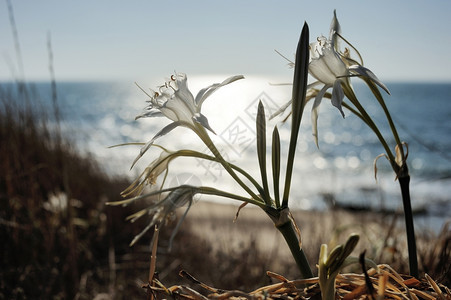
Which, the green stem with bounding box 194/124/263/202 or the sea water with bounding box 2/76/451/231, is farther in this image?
the sea water with bounding box 2/76/451/231

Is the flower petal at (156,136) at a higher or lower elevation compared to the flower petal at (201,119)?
lower

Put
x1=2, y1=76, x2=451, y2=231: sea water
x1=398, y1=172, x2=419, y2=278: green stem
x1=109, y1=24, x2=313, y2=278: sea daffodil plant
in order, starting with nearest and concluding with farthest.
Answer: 1. x1=109, y1=24, x2=313, y2=278: sea daffodil plant
2. x1=398, y1=172, x2=419, y2=278: green stem
3. x1=2, y1=76, x2=451, y2=231: sea water

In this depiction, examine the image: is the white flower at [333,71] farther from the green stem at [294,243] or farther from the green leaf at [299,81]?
the green stem at [294,243]

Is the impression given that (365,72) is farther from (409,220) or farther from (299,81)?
(409,220)

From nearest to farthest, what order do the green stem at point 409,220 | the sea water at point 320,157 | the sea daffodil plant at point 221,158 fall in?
the sea daffodil plant at point 221,158, the green stem at point 409,220, the sea water at point 320,157

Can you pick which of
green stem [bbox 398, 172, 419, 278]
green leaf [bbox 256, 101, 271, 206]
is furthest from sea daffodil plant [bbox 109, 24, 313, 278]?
green stem [bbox 398, 172, 419, 278]

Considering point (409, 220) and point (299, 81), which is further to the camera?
point (409, 220)

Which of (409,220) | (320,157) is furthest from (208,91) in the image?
→ (320,157)

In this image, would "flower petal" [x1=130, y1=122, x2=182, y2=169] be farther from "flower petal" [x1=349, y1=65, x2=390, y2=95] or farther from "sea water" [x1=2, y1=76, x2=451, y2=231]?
"flower petal" [x1=349, y1=65, x2=390, y2=95]

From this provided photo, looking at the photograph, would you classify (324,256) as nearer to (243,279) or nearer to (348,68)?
(348,68)

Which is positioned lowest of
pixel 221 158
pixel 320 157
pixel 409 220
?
pixel 320 157

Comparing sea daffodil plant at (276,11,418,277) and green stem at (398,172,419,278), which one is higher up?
sea daffodil plant at (276,11,418,277)

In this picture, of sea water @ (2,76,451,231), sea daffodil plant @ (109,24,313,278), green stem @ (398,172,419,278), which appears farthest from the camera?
sea water @ (2,76,451,231)

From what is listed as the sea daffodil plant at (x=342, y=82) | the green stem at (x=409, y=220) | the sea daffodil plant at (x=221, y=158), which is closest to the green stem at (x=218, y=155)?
the sea daffodil plant at (x=221, y=158)
